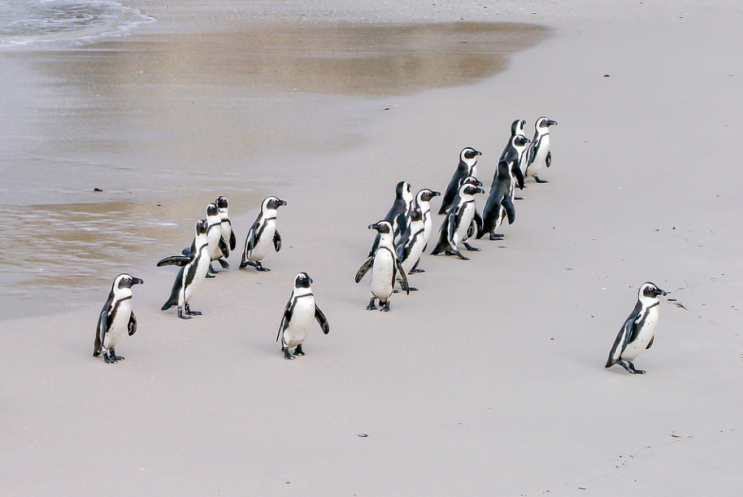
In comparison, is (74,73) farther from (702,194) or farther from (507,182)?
(702,194)

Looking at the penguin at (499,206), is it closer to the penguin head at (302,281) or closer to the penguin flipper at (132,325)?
the penguin head at (302,281)

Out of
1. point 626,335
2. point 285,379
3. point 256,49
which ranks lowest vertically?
point 285,379

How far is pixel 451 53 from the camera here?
17.6 meters

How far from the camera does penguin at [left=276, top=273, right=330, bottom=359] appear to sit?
19.6ft

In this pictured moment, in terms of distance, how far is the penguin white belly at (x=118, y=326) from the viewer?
584 cm

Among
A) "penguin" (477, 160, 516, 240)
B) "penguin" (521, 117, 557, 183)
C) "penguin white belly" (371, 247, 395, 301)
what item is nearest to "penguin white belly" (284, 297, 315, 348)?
"penguin white belly" (371, 247, 395, 301)

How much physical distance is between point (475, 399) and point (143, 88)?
34.1 feet

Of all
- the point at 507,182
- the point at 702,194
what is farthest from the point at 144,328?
the point at 702,194

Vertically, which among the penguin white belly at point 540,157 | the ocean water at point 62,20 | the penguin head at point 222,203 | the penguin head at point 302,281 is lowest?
Result: the penguin head at point 302,281

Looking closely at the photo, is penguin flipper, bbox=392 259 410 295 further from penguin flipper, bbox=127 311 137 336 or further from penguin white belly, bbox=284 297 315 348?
penguin flipper, bbox=127 311 137 336

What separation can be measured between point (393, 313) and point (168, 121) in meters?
6.67

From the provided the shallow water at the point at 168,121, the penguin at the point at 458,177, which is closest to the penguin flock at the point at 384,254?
the penguin at the point at 458,177

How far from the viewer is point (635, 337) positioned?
5660 millimetres

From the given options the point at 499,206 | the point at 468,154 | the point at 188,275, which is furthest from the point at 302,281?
the point at 468,154
